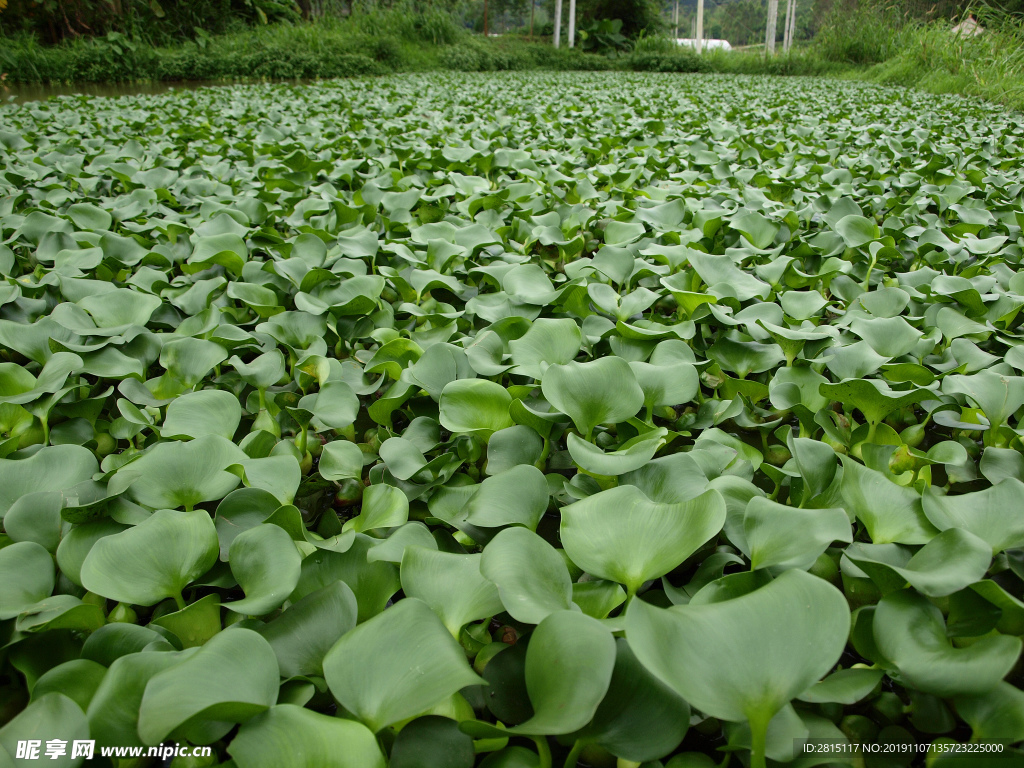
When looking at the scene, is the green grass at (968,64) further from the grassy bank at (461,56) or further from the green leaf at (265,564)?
the green leaf at (265,564)

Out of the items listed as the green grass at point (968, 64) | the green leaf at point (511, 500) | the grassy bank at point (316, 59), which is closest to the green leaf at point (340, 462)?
the green leaf at point (511, 500)

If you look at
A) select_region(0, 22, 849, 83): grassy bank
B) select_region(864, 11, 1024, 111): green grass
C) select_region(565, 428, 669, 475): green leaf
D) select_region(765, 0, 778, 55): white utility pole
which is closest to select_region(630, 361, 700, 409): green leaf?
select_region(565, 428, 669, 475): green leaf

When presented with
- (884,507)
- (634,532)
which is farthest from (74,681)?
(884,507)

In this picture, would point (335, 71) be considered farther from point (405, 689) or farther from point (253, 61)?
point (405, 689)

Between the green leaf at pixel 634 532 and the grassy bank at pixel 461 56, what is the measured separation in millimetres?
6382

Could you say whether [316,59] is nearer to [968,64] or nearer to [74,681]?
[968,64]

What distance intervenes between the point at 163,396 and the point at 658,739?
3.36 feet

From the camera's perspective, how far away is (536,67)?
43.1 feet

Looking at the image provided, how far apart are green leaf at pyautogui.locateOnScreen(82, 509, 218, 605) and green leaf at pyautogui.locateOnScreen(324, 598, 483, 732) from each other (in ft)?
0.86

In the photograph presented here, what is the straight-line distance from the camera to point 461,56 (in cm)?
1149

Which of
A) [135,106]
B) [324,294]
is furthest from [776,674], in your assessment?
[135,106]

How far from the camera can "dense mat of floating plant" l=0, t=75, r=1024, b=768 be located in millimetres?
516

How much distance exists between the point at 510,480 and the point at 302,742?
1.23ft

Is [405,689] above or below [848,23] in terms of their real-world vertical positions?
below
